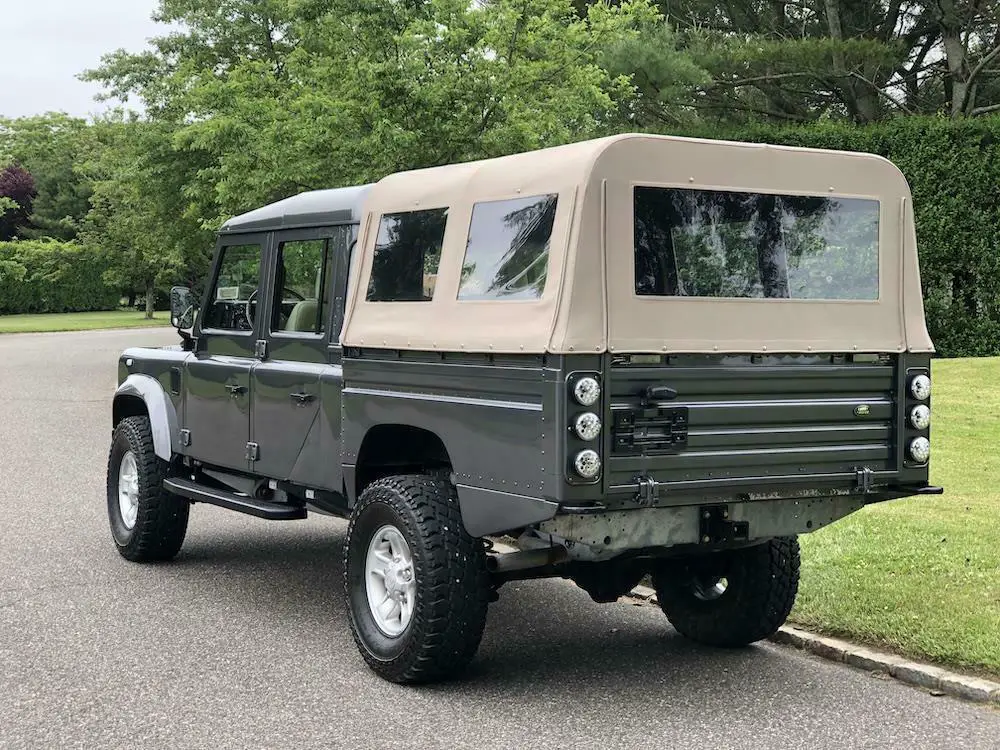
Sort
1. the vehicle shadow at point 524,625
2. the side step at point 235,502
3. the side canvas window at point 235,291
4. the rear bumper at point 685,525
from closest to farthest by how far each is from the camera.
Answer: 1. the rear bumper at point 685,525
2. the vehicle shadow at point 524,625
3. the side step at point 235,502
4. the side canvas window at point 235,291

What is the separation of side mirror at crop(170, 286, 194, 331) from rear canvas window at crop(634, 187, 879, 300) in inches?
144

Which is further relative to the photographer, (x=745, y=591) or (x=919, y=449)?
(x=745, y=591)

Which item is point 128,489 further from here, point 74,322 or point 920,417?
point 74,322

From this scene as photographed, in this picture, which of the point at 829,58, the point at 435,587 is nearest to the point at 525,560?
the point at 435,587

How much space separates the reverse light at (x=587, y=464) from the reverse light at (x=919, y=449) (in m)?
1.65


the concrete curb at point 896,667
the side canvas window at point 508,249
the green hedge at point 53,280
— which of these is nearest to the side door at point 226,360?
the side canvas window at point 508,249

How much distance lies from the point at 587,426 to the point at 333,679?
70.9 inches

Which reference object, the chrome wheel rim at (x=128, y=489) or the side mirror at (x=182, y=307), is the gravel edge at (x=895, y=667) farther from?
the chrome wheel rim at (x=128, y=489)

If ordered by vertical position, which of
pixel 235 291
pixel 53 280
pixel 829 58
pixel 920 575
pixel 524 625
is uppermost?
pixel 829 58

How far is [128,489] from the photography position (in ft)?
27.3

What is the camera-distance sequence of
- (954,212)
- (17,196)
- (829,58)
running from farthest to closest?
(17,196), (829,58), (954,212)

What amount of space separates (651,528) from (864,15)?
21111 mm

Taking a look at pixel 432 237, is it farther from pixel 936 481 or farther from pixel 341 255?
pixel 936 481

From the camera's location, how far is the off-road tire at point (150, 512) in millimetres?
7867
